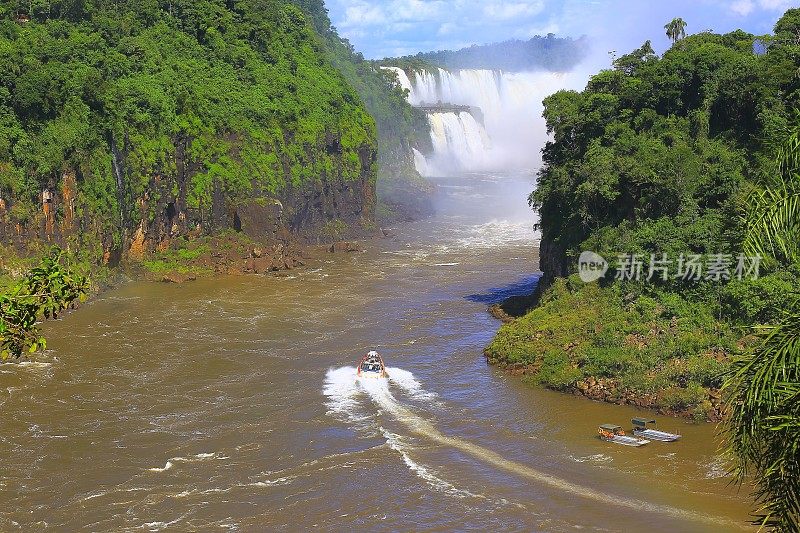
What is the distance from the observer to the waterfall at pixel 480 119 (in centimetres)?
10562

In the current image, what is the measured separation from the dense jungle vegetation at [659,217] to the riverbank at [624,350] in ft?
0.15

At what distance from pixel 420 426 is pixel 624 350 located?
7.73 m

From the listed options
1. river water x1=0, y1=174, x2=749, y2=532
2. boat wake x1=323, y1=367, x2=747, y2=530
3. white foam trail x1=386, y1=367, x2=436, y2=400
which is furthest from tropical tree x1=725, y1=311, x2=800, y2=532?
white foam trail x1=386, y1=367, x2=436, y2=400

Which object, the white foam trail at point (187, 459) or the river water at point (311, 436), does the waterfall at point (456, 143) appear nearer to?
the river water at point (311, 436)

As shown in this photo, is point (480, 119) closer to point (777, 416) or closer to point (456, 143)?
point (456, 143)

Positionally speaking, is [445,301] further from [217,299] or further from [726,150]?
[726,150]

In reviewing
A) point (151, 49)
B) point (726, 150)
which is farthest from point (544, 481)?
point (151, 49)

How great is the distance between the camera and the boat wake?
73.8 ft

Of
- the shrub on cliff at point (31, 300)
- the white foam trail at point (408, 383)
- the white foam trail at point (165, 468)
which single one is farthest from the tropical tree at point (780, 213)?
the white foam trail at point (408, 383)

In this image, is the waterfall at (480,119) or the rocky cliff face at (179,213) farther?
the waterfall at (480,119)

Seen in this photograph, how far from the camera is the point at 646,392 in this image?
2950 centimetres

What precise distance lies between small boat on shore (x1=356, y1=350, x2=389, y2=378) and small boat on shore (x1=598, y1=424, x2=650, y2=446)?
8584 mm

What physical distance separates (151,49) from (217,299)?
21.9m

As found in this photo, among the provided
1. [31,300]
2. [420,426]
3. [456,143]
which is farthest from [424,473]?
[456,143]
